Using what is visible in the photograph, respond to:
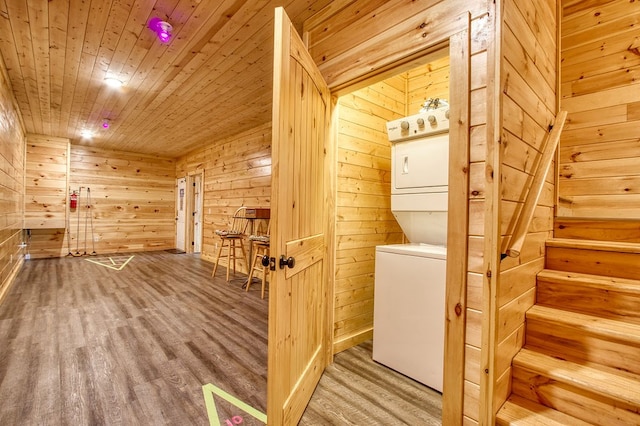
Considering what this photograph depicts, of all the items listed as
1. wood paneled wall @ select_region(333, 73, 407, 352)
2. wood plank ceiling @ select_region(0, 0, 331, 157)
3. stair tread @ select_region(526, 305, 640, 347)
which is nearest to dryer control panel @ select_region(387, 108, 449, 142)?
wood paneled wall @ select_region(333, 73, 407, 352)

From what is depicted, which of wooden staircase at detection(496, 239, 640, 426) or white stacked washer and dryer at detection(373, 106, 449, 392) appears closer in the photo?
wooden staircase at detection(496, 239, 640, 426)

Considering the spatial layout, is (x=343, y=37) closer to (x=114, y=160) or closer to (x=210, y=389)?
(x=210, y=389)

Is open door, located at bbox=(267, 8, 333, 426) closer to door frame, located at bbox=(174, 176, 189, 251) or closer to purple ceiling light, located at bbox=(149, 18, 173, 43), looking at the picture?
purple ceiling light, located at bbox=(149, 18, 173, 43)

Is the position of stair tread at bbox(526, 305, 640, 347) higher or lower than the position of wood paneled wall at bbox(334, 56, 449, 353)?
lower

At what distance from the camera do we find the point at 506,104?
1.33 meters

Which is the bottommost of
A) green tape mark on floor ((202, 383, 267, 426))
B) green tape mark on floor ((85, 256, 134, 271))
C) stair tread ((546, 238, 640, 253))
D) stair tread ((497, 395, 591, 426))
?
green tape mark on floor ((202, 383, 267, 426))

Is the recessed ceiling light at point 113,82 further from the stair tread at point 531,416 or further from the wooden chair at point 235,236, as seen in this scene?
the stair tread at point 531,416

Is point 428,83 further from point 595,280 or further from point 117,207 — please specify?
point 117,207

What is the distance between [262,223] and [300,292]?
337 centimetres

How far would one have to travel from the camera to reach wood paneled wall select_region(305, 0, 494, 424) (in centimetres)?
131

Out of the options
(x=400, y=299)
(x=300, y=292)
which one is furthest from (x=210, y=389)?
(x=400, y=299)

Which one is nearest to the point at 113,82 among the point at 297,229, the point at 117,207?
the point at 297,229

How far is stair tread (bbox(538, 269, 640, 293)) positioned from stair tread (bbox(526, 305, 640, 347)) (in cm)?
18

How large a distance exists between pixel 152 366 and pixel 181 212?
6202mm
